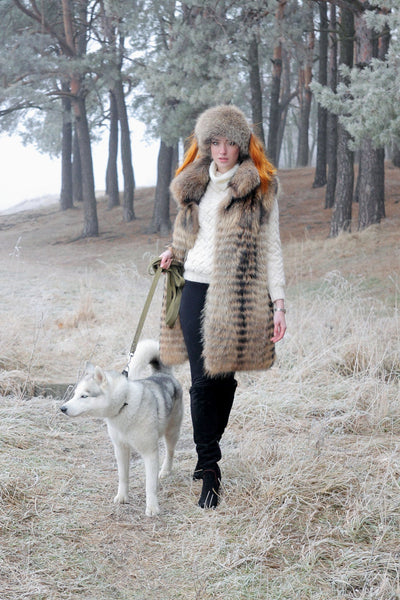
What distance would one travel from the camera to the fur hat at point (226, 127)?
3.46 meters

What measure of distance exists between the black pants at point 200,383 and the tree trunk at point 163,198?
15152 mm

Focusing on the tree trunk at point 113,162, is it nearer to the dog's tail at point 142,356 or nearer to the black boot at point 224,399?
the dog's tail at point 142,356

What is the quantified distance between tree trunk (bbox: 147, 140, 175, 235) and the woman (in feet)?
49.5

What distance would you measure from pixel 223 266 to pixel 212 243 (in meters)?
0.17

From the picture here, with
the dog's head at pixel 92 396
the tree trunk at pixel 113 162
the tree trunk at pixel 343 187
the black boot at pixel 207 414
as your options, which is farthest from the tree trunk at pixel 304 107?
the dog's head at pixel 92 396

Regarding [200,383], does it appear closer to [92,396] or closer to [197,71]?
[92,396]

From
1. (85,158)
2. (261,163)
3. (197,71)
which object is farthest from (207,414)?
(85,158)

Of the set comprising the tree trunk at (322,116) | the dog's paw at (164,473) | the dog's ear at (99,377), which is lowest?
the dog's paw at (164,473)

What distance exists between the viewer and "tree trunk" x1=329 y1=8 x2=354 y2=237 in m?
13.7

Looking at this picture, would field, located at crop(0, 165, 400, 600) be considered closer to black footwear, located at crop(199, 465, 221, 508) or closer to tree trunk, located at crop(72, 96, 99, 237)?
black footwear, located at crop(199, 465, 221, 508)

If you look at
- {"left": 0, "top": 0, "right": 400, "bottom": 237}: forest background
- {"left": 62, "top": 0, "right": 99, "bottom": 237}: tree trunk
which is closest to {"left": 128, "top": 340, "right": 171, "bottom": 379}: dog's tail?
{"left": 0, "top": 0, "right": 400, "bottom": 237}: forest background

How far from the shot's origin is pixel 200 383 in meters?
3.55

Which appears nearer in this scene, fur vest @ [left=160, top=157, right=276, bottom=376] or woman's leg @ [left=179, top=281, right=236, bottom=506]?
fur vest @ [left=160, top=157, right=276, bottom=376]

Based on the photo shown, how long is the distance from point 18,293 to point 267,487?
719 centimetres
